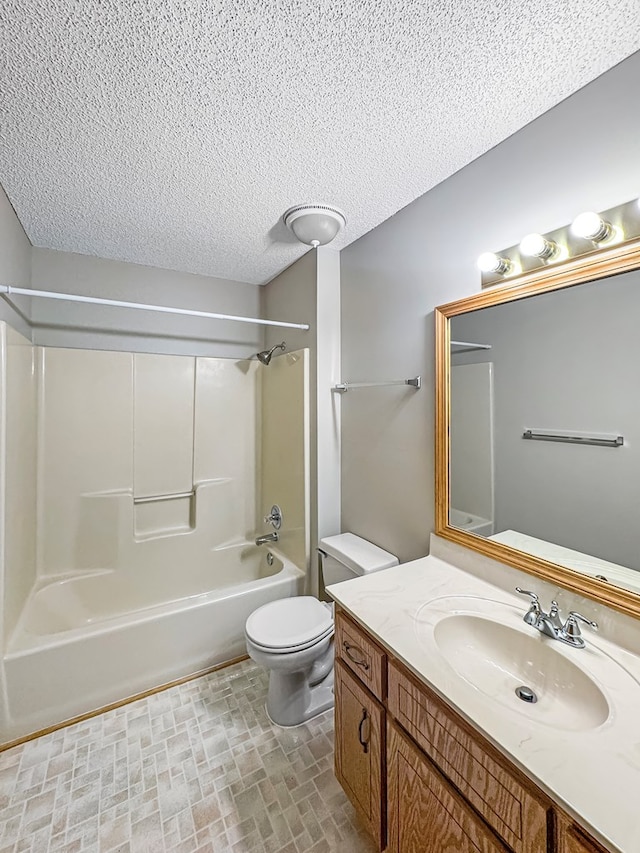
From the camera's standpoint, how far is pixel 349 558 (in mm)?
1854

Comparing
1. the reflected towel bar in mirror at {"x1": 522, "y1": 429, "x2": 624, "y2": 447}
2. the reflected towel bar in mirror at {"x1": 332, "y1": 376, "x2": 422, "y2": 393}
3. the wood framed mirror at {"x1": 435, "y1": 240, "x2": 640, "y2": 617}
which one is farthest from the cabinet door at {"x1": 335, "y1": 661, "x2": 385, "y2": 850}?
the reflected towel bar in mirror at {"x1": 332, "y1": 376, "x2": 422, "y2": 393}

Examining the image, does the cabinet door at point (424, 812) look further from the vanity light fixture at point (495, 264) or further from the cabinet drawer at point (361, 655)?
the vanity light fixture at point (495, 264)

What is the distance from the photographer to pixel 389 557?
1836mm

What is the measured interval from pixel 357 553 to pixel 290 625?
47cm

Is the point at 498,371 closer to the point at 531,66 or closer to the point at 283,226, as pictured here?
the point at 531,66

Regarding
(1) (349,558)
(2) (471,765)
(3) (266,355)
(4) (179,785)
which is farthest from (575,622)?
(3) (266,355)

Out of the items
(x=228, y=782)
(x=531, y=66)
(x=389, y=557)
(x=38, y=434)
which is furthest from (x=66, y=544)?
(x=531, y=66)

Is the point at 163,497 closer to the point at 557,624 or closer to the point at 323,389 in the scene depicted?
the point at 323,389

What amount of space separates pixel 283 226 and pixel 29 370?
1.65 m

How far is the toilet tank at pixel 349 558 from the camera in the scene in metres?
1.79

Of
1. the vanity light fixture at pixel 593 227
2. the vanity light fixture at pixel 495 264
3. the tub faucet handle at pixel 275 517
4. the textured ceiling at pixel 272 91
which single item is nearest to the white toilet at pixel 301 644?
the tub faucet handle at pixel 275 517

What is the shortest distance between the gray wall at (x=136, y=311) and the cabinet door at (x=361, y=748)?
7.46ft

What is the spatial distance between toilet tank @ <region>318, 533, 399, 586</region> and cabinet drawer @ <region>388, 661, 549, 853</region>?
2.52 ft

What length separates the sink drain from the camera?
37.9 inches
